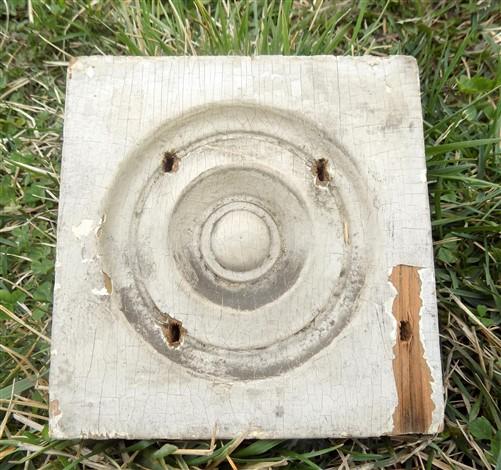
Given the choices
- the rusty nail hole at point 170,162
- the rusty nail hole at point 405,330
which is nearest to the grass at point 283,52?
the rusty nail hole at point 405,330

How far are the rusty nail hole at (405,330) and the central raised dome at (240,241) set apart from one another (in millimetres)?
414

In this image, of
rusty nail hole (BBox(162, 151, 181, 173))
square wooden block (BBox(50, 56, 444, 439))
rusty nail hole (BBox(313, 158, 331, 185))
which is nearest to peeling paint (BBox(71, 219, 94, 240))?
square wooden block (BBox(50, 56, 444, 439))

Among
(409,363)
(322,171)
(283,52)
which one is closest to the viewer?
(409,363)

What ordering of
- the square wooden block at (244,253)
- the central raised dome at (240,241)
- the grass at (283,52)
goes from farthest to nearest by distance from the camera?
the grass at (283,52) → the central raised dome at (240,241) → the square wooden block at (244,253)

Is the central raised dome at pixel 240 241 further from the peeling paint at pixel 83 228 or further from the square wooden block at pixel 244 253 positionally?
the peeling paint at pixel 83 228

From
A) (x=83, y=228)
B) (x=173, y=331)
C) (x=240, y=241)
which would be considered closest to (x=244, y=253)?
(x=240, y=241)

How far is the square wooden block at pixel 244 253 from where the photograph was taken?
4.99ft

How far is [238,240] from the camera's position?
1615mm

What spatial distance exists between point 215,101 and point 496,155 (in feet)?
3.26

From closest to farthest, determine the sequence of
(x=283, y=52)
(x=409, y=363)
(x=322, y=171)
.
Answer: (x=409, y=363) < (x=322, y=171) < (x=283, y=52)

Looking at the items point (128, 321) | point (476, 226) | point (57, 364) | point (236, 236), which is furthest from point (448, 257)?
point (57, 364)

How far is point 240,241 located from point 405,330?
499mm

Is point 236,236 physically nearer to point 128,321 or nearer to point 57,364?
point 128,321

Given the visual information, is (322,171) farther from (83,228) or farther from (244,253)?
(83,228)
